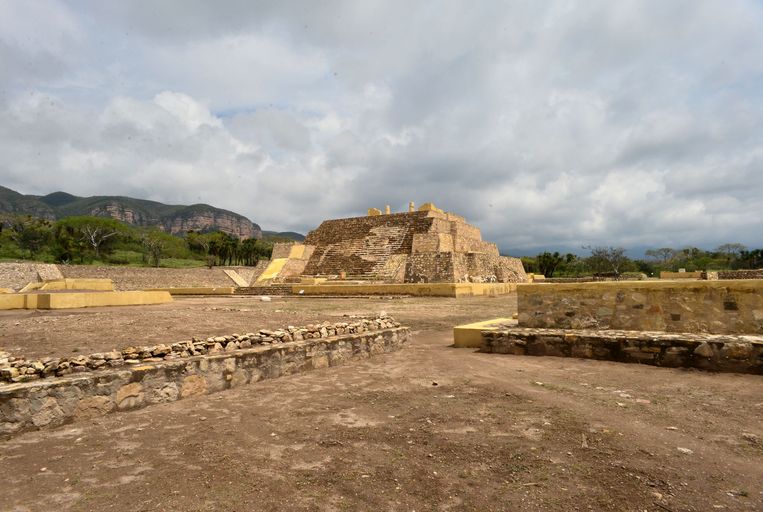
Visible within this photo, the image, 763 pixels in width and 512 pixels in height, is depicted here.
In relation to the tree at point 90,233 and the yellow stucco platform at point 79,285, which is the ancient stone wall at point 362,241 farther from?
the tree at point 90,233

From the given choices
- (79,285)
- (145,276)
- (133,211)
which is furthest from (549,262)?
(133,211)

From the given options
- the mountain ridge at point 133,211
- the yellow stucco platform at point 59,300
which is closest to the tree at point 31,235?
the yellow stucco platform at point 59,300

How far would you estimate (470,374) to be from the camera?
4672 millimetres

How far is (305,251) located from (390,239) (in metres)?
5.70

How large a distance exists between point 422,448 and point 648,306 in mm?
4151

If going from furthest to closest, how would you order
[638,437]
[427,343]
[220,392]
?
[427,343] → [220,392] → [638,437]

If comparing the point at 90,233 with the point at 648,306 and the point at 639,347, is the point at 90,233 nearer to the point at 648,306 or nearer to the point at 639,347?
the point at 648,306

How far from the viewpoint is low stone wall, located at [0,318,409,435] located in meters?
3.12

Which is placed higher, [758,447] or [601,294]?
[601,294]

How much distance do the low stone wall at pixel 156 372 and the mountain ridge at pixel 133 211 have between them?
119506 mm

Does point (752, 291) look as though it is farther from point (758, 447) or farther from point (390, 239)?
point (390, 239)

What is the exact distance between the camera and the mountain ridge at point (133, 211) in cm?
10712

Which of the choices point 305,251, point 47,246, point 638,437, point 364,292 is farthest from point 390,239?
point 47,246

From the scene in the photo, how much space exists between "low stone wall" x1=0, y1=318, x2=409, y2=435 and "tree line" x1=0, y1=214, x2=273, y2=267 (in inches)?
1780
